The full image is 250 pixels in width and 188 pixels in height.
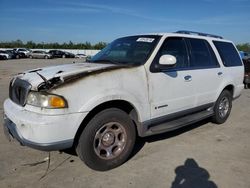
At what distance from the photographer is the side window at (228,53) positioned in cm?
585

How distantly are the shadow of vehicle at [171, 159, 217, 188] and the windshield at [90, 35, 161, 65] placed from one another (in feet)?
5.50

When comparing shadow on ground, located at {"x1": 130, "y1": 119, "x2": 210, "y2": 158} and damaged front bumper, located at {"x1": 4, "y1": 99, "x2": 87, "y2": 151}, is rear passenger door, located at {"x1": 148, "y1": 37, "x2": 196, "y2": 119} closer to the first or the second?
shadow on ground, located at {"x1": 130, "y1": 119, "x2": 210, "y2": 158}

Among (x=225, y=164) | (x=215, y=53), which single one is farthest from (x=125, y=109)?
(x=215, y=53)

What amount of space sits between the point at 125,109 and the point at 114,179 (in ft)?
3.36

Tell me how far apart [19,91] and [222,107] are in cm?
443

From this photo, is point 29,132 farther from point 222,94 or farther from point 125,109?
→ point 222,94

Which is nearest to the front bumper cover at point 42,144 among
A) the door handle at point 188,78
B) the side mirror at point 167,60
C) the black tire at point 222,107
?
the side mirror at point 167,60

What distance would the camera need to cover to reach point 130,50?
461cm

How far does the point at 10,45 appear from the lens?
7688cm

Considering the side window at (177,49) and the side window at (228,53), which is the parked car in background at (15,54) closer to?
the side window at (228,53)

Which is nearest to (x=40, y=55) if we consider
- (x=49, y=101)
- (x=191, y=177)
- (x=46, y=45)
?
(x=46, y=45)

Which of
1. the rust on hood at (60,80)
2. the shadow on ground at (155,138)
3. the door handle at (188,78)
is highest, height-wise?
the rust on hood at (60,80)

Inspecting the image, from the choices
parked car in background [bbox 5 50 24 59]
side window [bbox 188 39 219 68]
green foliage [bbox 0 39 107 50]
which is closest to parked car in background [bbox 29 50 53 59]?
parked car in background [bbox 5 50 24 59]

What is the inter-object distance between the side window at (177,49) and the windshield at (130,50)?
20 cm
